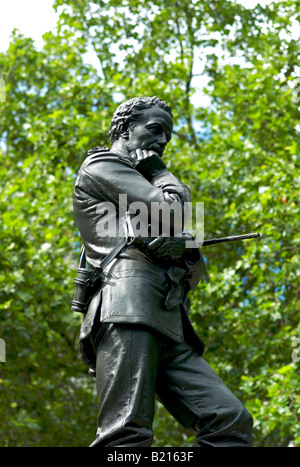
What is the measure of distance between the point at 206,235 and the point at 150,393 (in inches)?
403

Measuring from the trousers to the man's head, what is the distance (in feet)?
4.09

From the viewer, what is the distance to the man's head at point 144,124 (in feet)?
18.1

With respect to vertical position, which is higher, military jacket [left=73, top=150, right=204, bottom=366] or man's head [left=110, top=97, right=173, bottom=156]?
man's head [left=110, top=97, right=173, bottom=156]

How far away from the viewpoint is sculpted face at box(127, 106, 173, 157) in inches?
217

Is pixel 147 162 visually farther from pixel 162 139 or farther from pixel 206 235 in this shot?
pixel 206 235

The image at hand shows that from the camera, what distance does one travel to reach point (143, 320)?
4.82m

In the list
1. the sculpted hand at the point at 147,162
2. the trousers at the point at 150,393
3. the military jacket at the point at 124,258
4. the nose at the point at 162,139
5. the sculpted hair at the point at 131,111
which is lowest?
the trousers at the point at 150,393

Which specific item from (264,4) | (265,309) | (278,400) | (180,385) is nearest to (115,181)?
(180,385)

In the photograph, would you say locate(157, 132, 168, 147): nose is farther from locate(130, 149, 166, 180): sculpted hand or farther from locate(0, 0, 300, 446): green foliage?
locate(0, 0, 300, 446): green foliage

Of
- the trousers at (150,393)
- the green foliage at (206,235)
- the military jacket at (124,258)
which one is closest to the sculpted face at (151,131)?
the military jacket at (124,258)

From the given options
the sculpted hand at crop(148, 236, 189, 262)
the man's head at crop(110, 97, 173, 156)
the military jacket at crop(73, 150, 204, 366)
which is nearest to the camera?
the military jacket at crop(73, 150, 204, 366)

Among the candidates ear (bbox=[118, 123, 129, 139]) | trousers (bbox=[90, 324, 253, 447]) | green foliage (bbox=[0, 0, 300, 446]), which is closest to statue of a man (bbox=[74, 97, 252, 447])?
trousers (bbox=[90, 324, 253, 447])

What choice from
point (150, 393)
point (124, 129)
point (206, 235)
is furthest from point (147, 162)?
point (206, 235)

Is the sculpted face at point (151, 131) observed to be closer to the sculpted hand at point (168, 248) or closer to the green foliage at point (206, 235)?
the sculpted hand at point (168, 248)
